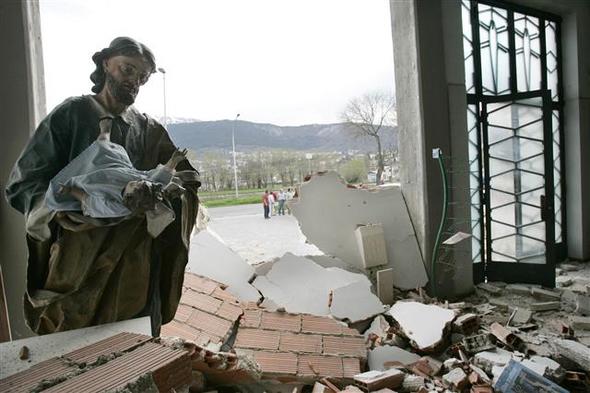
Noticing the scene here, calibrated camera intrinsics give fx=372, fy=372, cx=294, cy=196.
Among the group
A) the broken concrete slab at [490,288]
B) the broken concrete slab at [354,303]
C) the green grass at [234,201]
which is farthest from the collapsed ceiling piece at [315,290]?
the green grass at [234,201]

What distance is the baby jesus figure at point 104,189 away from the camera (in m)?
1.30

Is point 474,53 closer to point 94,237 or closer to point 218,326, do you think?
point 218,326

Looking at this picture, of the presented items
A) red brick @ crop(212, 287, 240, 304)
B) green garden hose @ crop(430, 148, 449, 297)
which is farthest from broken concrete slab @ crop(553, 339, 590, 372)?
red brick @ crop(212, 287, 240, 304)

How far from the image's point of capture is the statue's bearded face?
158 cm

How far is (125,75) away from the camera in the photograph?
1.59 m

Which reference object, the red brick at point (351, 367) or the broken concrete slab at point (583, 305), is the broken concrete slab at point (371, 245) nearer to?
the red brick at point (351, 367)

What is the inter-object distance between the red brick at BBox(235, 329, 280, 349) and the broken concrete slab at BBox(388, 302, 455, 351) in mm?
1197

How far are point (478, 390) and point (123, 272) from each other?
248 centimetres

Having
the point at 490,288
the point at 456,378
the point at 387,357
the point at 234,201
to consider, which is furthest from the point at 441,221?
the point at 234,201

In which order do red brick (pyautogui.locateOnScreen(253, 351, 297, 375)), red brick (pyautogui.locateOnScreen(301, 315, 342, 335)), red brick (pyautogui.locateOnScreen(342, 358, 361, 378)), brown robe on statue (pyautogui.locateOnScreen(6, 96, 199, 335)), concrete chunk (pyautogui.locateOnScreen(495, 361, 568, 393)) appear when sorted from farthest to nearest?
red brick (pyautogui.locateOnScreen(301, 315, 342, 335)), red brick (pyautogui.locateOnScreen(342, 358, 361, 378)), red brick (pyautogui.locateOnScreen(253, 351, 297, 375)), concrete chunk (pyautogui.locateOnScreen(495, 361, 568, 393)), brown robe on statue (pyautogui.locateOnScreen(6, 96, 199, 335))

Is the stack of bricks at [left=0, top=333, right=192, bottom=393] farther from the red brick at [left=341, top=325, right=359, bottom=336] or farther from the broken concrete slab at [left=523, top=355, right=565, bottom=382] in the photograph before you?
the broken concrete slab at [left=523, top=355, right=565, bottom=382]

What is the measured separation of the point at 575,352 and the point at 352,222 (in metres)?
2.30

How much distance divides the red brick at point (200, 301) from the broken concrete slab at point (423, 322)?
1695 mm

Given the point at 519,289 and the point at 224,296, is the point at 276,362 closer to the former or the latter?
the point at 224,296
